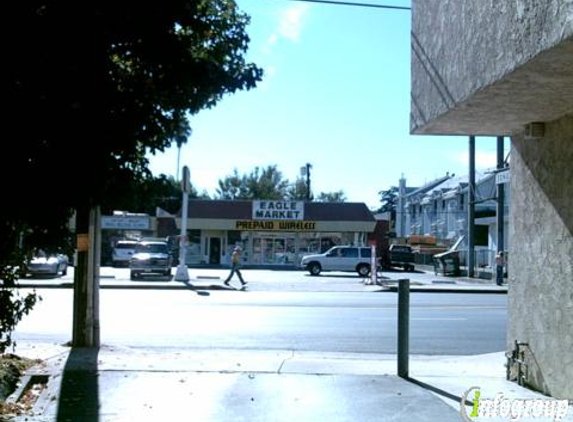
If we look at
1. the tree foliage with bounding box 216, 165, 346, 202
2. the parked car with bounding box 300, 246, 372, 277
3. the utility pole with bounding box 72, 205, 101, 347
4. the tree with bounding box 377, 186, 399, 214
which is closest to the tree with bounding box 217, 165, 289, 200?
the tree foliage with bounding box 216, 165, 346, 202

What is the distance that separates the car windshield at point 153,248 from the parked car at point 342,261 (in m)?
9.39

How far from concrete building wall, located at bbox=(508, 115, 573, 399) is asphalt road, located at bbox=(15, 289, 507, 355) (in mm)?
3737

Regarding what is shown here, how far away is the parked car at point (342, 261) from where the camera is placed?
3909cm

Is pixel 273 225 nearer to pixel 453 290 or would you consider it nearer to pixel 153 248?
pixel 153 248

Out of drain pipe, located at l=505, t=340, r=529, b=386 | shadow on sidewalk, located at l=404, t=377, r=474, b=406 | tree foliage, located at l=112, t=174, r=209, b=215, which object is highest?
tree foliage, located at l=112, t=174, r=209, b=215

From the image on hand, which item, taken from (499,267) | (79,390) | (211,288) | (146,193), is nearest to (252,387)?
(79,390)

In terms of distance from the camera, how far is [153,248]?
33000 millimetres

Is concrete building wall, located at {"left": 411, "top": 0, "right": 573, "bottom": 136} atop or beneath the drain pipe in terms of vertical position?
atop

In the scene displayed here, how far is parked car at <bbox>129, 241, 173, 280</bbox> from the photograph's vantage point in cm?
3122

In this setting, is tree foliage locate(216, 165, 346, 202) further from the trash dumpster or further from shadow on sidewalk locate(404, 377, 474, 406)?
shadow on sidewalk locate(404, 377, 474, 406)

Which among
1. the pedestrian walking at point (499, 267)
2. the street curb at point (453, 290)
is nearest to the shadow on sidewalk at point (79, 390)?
the street curb at point (453, 290)

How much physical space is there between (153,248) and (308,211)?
17.0 m

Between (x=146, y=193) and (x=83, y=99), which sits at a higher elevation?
(x=83, y=99)

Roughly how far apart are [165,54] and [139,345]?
243 inches
